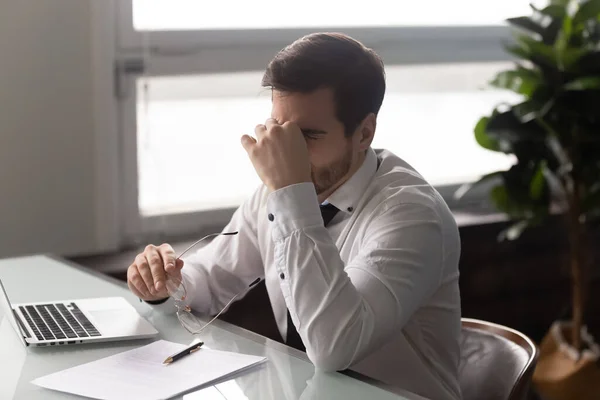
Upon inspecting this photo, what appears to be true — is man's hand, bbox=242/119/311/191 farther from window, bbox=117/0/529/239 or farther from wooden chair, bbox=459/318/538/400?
window, bbox=117/0/529/239

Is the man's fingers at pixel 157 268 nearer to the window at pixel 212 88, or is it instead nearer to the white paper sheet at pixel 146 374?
the white paper sheet at pixel 146 374

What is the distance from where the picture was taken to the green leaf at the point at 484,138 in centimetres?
312

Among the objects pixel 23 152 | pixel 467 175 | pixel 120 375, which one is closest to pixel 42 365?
pixel 120 375

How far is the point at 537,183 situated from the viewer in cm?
314

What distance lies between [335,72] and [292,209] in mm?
311

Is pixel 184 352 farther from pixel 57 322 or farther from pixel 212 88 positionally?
pixel 212 88

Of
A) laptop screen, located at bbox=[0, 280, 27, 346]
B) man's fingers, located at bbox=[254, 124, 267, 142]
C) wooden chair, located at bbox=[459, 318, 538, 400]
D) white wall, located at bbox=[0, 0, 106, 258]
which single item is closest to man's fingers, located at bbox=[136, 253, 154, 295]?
laptop screen, located at bbox=[0, 280, 27, 346]

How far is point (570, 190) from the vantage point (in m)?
3.18

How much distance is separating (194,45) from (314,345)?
1.57 m

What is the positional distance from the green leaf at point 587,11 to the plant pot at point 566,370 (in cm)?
110

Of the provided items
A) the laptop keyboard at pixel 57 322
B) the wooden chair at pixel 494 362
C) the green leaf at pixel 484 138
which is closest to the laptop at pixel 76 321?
the laptop keyboard at pixel 57 322

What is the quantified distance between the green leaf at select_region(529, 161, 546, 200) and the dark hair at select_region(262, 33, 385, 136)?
1.54 meters

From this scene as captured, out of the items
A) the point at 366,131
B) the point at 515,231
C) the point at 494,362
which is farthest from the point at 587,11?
the point at 494,362

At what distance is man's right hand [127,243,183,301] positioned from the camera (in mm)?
1741
